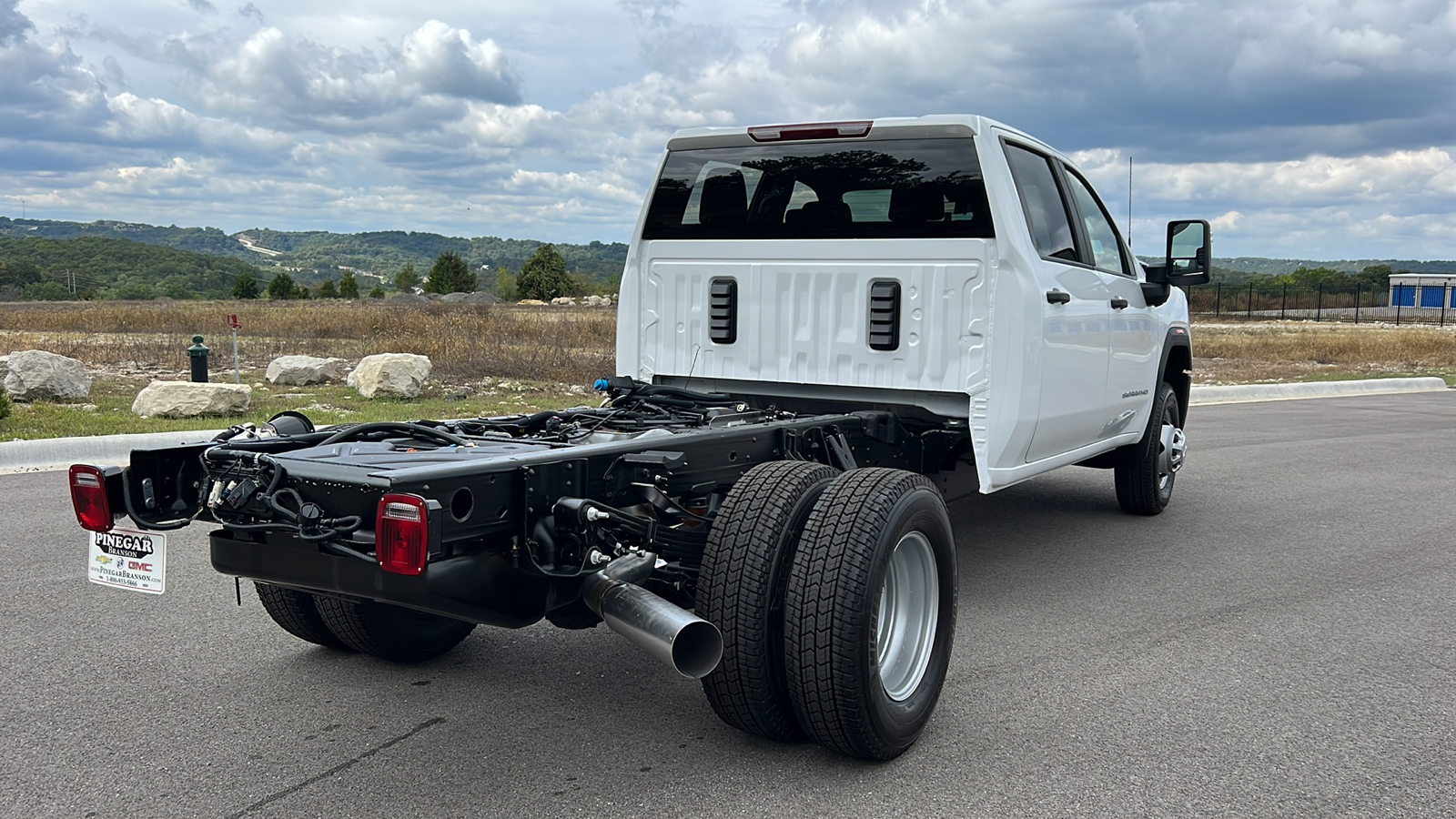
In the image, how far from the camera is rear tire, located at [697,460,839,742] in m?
3.42

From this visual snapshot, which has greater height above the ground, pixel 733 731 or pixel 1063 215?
pixel 1063 215

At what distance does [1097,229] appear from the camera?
6578 mm

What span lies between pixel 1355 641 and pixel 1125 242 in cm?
287

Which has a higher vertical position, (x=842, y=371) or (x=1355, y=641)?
(x=842, y=371)

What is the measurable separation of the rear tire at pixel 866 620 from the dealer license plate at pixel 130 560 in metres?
1.91

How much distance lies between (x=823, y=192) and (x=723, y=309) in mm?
770

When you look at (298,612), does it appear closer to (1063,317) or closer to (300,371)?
(1063,317)

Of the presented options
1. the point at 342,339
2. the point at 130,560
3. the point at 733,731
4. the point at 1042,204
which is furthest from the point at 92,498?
the point at 342,339

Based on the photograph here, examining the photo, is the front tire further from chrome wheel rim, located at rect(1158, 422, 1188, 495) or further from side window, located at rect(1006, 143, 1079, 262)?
side window, located at rect(1006, 143, 1079, 262)

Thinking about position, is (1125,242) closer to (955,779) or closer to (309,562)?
(955,779)

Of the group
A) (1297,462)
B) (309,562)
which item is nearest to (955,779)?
(309,562)

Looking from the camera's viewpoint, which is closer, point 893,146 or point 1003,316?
point 1003,316

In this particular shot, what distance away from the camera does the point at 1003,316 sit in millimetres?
5105

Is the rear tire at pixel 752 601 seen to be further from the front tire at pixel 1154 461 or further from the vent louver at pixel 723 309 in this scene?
A: the front tire at pixel 1154 461
